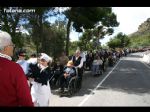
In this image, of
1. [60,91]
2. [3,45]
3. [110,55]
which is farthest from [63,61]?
[110,55]

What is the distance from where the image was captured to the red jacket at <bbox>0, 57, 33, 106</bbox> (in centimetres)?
313

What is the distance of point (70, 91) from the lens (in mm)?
13242

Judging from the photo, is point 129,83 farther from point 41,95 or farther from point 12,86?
point 12,86

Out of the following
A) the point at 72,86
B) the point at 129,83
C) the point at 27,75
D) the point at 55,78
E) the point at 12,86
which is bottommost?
the point at 129,83

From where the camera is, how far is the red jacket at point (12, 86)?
10.3 ft

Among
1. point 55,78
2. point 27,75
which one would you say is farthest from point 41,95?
point 55,78

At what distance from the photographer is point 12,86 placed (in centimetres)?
315

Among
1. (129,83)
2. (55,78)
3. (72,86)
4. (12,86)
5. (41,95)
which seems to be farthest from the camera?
(129,83)

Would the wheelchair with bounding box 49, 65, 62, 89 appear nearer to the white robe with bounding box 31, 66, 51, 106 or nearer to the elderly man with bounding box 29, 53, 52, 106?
the elderly man with bounding box 29, 53, 52, 106

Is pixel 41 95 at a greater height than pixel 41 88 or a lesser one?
lesser

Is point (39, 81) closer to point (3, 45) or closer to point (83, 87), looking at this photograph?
point (3, 45)

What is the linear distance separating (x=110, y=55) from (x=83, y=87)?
53.1ft

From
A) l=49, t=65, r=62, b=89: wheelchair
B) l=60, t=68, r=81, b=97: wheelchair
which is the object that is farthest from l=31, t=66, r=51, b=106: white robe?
l=49, t=65, r=62, b=89: wheelchair
